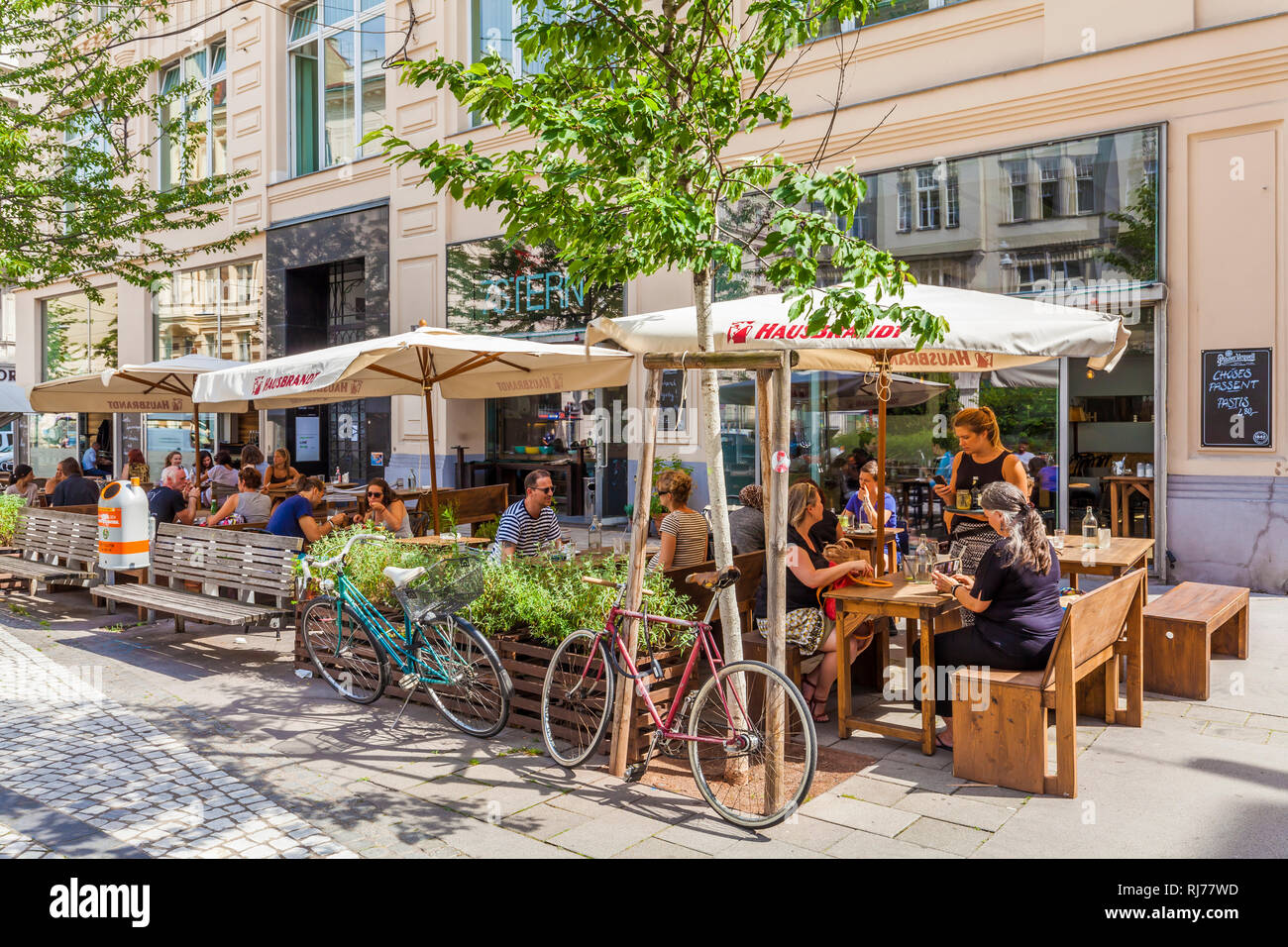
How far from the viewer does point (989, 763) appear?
14.9 ft

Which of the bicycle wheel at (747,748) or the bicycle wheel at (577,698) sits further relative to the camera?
the bicycle wheel at (577,698)

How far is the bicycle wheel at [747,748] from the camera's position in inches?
161

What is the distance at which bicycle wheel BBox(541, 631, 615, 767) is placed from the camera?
4.84 meters

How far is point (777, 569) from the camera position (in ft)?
13.9

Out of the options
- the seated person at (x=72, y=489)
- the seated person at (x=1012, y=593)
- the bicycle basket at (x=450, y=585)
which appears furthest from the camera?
the seated person at (x=72, y=489)

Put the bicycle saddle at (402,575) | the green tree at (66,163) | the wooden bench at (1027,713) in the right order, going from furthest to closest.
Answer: the green tree at (66,163) < the bicycle saddle at (402,575) < the wooden bench at (1027,713)

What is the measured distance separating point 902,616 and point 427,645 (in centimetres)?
267

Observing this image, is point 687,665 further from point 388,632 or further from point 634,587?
point 388,632

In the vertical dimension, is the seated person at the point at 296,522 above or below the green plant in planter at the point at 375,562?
above

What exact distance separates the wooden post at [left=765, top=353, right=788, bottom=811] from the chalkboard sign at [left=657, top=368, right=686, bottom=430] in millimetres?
8901

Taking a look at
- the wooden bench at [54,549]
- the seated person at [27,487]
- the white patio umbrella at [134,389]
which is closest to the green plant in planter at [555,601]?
the wooden bench at [54,549]

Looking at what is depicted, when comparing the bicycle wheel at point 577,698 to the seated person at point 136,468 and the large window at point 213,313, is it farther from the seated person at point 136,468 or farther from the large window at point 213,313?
the large window at point 213,313

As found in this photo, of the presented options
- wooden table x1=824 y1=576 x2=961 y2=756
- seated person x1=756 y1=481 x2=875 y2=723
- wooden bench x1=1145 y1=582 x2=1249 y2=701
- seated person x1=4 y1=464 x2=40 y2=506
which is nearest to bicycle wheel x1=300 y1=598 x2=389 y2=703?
seated person x1=756 y1=481 x2=875 y2=723

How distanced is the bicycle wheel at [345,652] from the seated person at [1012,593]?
11.4 feet
